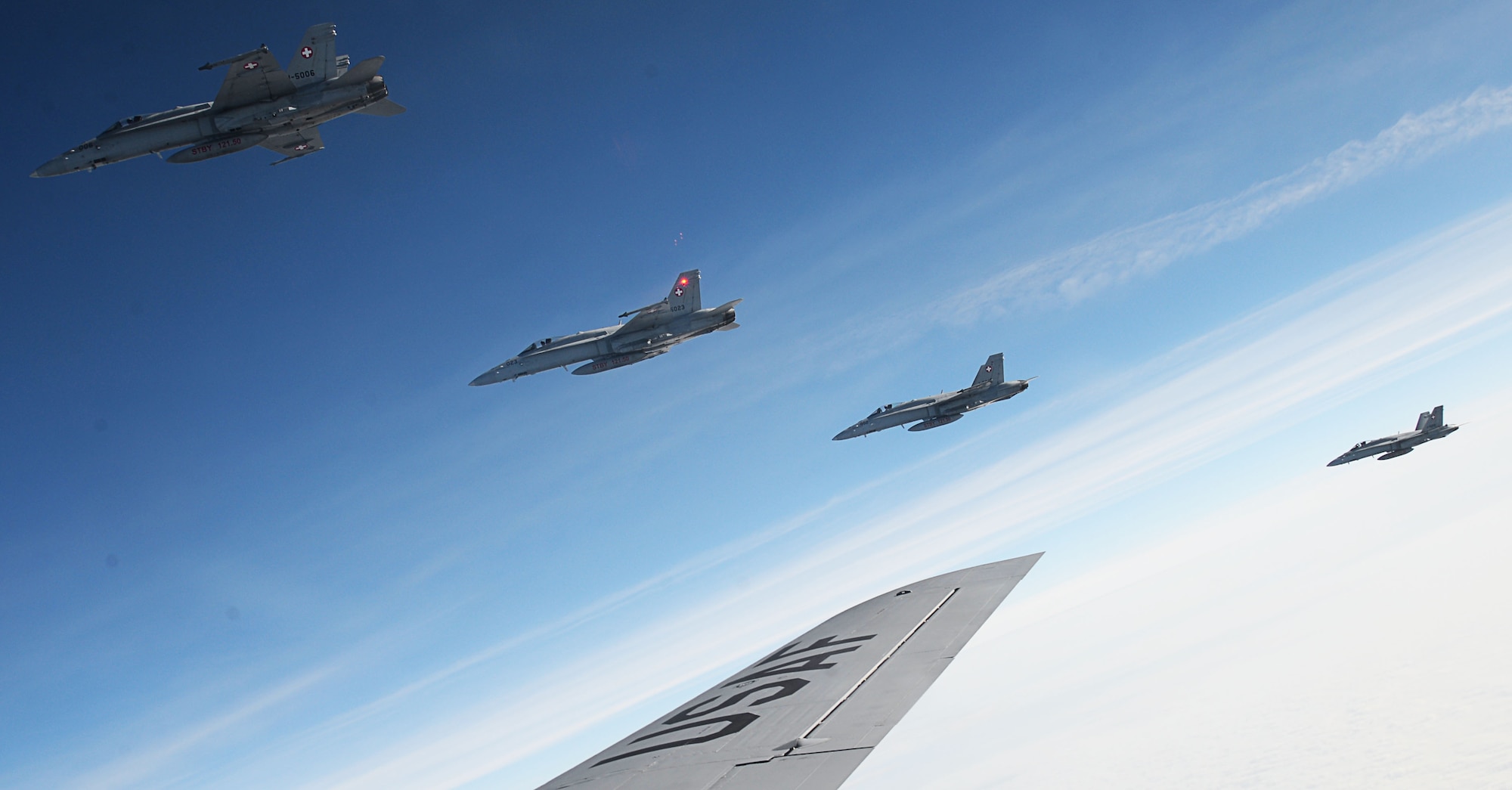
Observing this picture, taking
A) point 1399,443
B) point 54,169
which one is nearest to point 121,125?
point 54,169

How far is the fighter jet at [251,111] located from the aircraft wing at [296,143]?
29cm

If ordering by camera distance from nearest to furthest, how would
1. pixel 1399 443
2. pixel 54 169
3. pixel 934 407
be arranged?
pixel 54 169 → pixel 934 407 → pixel 1399 443

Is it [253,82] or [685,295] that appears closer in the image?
[253,82]

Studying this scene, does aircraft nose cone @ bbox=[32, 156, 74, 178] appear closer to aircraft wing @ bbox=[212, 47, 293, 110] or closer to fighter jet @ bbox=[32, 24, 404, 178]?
fighter jet @ bbox=[32, 24, 404, 178]

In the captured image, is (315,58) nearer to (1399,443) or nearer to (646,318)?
(646,318)

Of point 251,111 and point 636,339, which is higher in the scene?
point 251,111

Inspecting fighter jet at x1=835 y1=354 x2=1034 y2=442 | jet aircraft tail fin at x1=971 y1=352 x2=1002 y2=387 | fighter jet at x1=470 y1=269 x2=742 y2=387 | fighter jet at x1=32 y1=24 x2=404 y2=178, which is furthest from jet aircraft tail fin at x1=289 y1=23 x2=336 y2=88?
jet aircraft tail fin at x1=971 y1=352 x2=1002 y2=387

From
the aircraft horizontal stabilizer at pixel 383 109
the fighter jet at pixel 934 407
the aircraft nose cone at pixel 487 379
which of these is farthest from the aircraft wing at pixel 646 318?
the fighter jet at pixel 934 407

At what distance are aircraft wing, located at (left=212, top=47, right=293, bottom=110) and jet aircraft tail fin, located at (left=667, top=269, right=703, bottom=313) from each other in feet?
93.1

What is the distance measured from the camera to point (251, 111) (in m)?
34.2

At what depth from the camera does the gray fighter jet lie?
115 meters

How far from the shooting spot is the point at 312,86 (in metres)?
34.9

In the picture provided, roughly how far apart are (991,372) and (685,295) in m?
A: 47.8

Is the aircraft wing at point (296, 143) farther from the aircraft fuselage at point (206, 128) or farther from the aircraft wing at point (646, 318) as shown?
the aircraft wing at point (646, 318)
